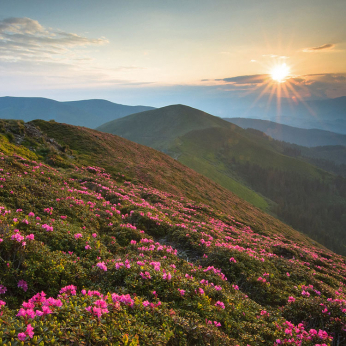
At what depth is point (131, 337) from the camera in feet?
16.8

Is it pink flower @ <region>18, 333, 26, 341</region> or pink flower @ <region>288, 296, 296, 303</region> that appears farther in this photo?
pink flower @ <region>288, 296, 296, 303</region>

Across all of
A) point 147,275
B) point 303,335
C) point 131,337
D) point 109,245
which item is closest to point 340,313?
point 303,335

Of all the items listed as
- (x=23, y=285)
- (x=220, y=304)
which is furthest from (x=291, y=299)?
(x=23, y=285)

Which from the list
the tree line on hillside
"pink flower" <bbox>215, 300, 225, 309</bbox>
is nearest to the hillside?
"pink flower" <bbox>215, 300, 225, 309</bbox>

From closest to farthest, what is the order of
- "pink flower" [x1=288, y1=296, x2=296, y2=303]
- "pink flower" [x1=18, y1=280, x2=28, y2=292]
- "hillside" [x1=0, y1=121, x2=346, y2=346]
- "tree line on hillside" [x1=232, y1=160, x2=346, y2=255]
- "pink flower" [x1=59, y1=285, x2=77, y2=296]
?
"hillside" [x1=0, y1=121, x2=346, y2=346] → "pink flower" [x1=59, y1=285, x2=77, y2=296] → "pink flower" [x1=18, y1=280, x2=28, y2=292] → "pink flower" [x1=288, y1=296, x2=296, y2=303] → "tree line on hillside" [x1=232, y1=160, x2=346, y2=255]

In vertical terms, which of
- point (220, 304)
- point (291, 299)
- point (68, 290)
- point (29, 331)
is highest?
point (29, 331)

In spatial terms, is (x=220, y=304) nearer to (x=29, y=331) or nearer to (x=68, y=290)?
(x=68, y=290)

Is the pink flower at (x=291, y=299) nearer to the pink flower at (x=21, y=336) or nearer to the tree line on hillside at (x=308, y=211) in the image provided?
the pink flower at (x=21, y=336)

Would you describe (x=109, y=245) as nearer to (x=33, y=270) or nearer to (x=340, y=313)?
(x=33, y=270)

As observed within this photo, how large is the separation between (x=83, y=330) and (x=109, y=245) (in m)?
6.40

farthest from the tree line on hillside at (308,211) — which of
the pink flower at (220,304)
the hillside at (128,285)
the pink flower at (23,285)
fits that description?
the pink flower at (23,285)

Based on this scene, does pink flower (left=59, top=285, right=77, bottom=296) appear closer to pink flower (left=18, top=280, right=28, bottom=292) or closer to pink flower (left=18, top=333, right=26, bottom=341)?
pink flower (left=18, top=280, right=28, bottom=292)

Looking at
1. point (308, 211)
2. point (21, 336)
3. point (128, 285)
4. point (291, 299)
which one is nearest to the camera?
point (21, 336)

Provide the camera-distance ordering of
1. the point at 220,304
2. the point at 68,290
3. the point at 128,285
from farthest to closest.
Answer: the point at 220,304 < the point at 128,285 < the point at 68,290
